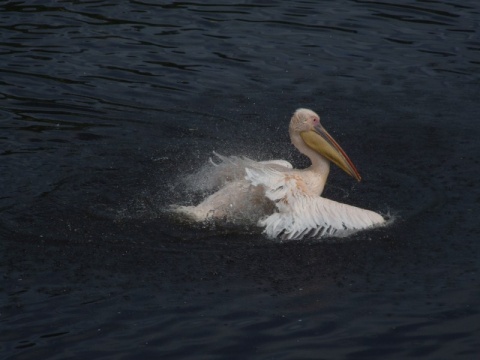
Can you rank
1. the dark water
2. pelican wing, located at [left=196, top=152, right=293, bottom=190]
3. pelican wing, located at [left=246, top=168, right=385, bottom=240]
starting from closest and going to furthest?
1. the dark water
2. pelican wing, located at [left=246, top=168, right=385, bottom=240]
3. pelican wing, located at [left=196, top=152, right=293, bottom=190]

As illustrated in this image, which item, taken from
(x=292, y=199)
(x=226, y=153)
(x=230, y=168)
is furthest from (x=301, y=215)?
(x=226, y=153)

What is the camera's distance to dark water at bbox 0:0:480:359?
6.37 meters

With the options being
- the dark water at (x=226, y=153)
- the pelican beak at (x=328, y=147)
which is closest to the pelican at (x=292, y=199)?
the pelican beak at (x=328, y=147)

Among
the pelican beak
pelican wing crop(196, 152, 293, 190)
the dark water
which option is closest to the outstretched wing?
pelican wing crop(196, 152, 293, 190)

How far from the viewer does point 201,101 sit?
411 inches

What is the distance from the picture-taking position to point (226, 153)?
30.4ft

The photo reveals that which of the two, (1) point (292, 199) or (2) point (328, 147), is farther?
(2) point (328, 147)

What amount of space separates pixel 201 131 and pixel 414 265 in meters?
3.22

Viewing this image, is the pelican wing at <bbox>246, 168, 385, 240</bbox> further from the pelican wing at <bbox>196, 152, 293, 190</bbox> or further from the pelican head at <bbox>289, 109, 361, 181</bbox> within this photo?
the pelican head at <bbox>289, 109, 361, 181</bbox>

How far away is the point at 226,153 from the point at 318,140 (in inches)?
54.1

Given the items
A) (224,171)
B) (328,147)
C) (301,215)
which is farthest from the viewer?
(224,171)

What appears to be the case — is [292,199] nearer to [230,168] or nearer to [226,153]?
[230,168]

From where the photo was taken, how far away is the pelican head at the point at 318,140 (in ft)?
26.6

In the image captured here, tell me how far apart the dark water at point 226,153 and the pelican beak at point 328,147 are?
41cm
